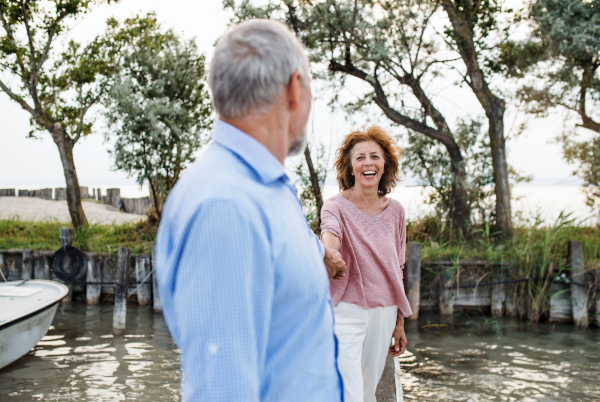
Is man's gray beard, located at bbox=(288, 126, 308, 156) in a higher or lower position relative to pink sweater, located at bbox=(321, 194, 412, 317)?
higher

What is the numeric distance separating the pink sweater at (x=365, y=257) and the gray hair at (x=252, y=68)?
71.5 inches

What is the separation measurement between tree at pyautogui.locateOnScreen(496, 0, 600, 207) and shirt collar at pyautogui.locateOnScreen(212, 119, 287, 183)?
8922mm

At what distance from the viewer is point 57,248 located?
10617 millimetres

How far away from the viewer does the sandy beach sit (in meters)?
17.8

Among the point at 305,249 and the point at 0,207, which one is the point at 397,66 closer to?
the point at 305,249

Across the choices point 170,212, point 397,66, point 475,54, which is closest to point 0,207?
point 397,66

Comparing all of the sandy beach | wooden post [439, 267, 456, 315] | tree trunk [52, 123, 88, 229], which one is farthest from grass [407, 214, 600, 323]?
the sandy beach

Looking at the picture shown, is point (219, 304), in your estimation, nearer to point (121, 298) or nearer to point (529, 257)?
point (121, 298)

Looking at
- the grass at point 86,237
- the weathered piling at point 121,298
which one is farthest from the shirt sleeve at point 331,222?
the grass at point 86,237

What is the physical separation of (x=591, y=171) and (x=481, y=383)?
7069 millimetres

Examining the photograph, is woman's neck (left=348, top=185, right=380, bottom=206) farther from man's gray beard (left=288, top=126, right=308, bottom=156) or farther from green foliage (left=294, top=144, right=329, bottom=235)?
green foliage (left=294, top=144, right=329, bottom=235)

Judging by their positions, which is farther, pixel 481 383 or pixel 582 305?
pixel 582 305

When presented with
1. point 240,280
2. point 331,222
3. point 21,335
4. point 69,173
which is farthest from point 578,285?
point 69,173

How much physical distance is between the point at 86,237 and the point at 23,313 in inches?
Answer: 176
